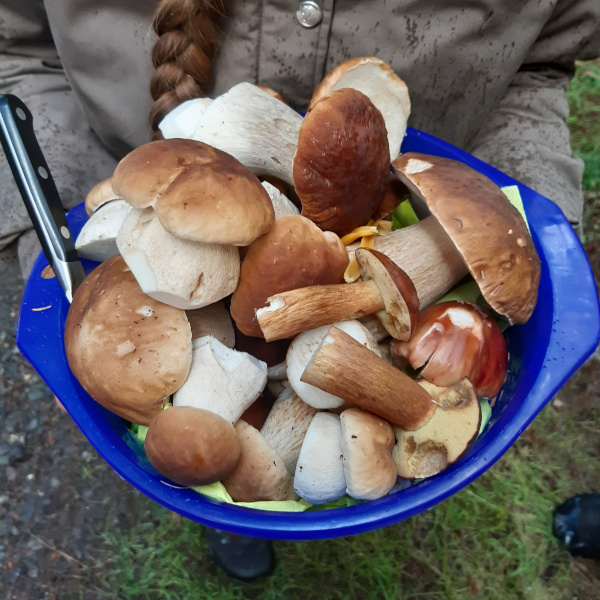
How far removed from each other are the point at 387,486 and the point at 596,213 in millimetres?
1826

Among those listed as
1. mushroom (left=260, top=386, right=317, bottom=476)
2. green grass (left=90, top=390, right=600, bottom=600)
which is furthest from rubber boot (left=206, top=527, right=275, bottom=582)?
mushroom (left=260, top=386, right=317, bottom=476)

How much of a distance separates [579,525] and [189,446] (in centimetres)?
130

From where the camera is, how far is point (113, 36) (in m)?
1.14

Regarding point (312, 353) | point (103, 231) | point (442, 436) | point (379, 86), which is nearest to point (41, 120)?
point (103, 231)

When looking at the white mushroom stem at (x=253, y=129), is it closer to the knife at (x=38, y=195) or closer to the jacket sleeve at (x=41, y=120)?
the knife at (x=38, y=195)

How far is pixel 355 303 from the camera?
0.84 meters

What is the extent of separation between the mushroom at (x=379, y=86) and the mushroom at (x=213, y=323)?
1.38 ft

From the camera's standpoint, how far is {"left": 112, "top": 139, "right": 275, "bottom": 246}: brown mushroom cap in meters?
0.73

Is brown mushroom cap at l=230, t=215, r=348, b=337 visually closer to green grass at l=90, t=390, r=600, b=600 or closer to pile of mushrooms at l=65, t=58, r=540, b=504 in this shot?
pile of mushrooms at l=65, t=58, r=540, b=504

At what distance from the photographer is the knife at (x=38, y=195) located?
91 centimetres

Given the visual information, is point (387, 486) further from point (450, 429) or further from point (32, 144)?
point (32, 144)

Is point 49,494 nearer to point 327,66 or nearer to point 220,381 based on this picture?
point 220,381

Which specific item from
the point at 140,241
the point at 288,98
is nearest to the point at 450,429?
the point at 140,241

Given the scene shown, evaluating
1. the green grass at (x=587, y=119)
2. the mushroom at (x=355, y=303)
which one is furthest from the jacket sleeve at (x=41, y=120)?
the green grass at (x=587, y=119)
